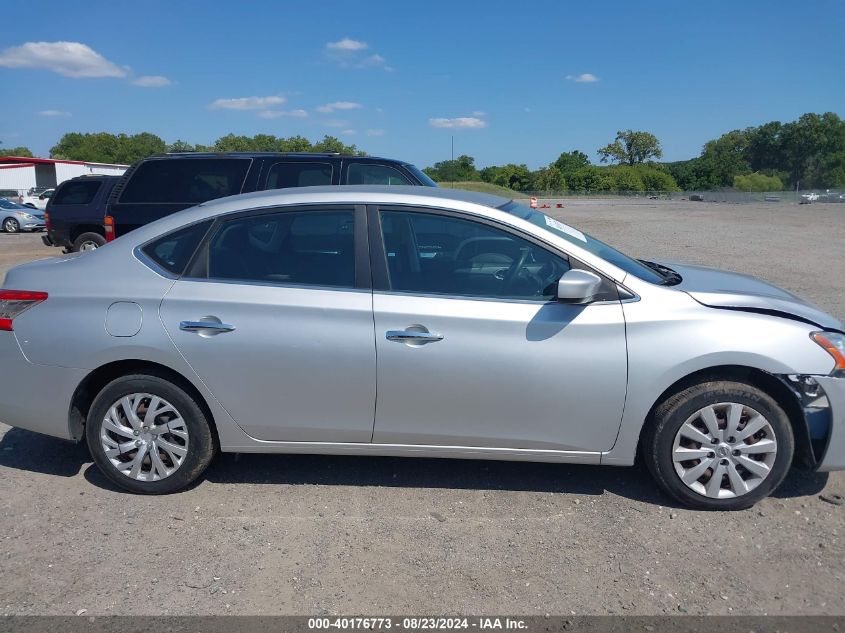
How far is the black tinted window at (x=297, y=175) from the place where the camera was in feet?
28.9

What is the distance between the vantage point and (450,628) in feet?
9.86

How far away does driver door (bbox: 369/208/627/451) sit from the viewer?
382 centimetres

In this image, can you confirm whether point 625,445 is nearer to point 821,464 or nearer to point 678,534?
point 678,534

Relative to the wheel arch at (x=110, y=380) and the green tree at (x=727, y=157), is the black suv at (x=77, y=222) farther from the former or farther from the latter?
the green tree at (x=727, y=157)

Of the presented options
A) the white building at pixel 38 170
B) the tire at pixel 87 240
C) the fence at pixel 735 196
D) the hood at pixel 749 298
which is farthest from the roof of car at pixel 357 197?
the fence at pixel 735 196

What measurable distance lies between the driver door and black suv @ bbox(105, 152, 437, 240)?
16.8 ft

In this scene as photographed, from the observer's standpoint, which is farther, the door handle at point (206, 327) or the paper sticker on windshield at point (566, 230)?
the paper sticker on windshield at point (566, 230)

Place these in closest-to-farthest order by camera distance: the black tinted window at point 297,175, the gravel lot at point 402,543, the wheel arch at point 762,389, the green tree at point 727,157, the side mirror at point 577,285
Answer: the gravel lot at point 402,543
the side mirror at point 577,285
the wheel arch at point 762,389
the black tinted window at point 297,175
the green tree at point 727,157

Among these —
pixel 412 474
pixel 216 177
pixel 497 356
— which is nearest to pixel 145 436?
pixel 412 474

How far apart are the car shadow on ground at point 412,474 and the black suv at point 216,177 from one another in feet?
15.2

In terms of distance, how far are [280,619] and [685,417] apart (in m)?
2.30

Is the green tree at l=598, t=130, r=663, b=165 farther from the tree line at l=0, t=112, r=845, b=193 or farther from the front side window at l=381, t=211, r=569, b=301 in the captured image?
the front side window at l=381, t=211, r=569, b=301

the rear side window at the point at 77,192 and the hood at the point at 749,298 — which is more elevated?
the rear side window at the point at 77,192

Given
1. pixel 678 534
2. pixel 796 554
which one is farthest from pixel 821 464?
pixel 678 534
